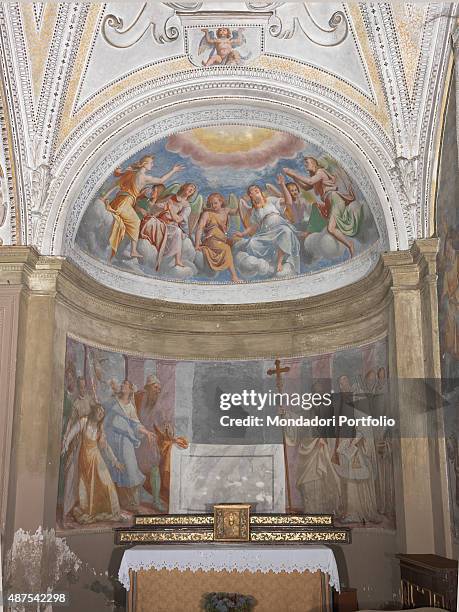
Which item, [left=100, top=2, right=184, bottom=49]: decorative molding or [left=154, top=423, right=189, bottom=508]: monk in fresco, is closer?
[left=100, top=2, right=184, bottom=49]: decorative molding

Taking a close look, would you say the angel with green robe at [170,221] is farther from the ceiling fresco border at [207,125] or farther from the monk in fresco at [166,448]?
the monk in fresco at [166,448]

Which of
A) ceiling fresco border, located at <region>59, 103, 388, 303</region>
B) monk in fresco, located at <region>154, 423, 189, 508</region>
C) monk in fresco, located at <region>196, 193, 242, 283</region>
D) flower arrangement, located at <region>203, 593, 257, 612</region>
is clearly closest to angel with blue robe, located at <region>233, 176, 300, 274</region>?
monk in fresco, located at <region>196, 193, 242, 283</region>

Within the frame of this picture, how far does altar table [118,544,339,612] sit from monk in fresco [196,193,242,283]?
18.2 ft

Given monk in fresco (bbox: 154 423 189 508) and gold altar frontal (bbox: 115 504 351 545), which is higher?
monk in fresco (bbox: 154 423 189 508)

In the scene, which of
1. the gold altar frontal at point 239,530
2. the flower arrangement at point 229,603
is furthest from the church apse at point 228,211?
the flower arrangement at point 229,603

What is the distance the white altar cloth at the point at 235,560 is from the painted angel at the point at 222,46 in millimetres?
7127

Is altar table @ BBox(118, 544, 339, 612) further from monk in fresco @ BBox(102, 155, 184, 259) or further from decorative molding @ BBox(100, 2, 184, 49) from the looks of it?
decorative molding @ BBox(100, 2, 184, 49)

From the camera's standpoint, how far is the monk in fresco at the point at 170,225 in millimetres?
13555

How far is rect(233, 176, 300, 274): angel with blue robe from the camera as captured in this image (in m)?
13.7

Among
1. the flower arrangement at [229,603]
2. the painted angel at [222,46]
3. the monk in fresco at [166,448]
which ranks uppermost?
the painted angel at [222,46]

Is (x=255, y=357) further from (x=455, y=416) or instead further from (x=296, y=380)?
(x=455, y=416)

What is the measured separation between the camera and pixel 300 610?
958 cm

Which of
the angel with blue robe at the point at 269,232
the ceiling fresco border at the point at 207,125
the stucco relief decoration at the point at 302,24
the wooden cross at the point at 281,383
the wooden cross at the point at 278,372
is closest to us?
the stucco relief decoration at the point at 302,24

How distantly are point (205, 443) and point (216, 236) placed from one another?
3724 millimetres
